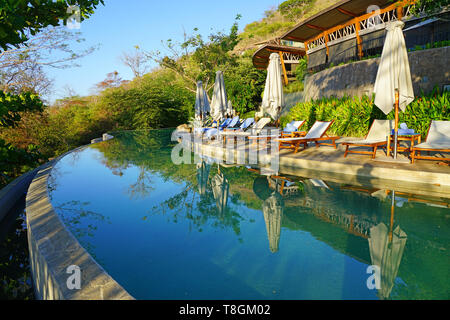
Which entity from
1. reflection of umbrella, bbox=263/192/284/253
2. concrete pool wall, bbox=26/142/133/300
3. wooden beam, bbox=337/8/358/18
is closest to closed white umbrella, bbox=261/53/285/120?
reflection of umbrella, bbox=263/192/284/253

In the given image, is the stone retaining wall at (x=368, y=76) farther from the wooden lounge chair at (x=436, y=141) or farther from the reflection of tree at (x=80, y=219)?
the reflection of tree at (x=80, y=219)

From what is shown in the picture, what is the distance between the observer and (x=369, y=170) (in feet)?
16.2

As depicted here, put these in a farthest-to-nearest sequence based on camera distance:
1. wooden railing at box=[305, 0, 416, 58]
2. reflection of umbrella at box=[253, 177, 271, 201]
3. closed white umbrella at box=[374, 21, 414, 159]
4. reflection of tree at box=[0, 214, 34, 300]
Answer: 1. wooden railing at box=[305, 0, 416, 58]
2. closed white umbrella at box=[374, 21, 414, 159]
3. reflection of umbrella at box=[253, 177, 271, 201]
4. reflection of tree at box=[0, 214, 34, 300]

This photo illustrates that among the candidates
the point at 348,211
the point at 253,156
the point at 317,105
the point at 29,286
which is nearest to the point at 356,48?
the point at 317,105

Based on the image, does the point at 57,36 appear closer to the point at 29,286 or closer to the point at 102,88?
the point at 29,286

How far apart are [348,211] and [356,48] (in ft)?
44.5

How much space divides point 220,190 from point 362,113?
6279 mm

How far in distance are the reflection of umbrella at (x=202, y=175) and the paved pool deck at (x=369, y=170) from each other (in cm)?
155

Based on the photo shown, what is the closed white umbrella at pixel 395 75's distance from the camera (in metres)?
5.36

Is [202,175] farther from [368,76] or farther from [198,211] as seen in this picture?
[368,76]

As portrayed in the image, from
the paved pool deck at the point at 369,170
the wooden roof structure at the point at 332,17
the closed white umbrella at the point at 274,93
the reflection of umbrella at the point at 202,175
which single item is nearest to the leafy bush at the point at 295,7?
the wooden roof structure at the point at 332,17

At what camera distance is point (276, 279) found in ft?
7.33

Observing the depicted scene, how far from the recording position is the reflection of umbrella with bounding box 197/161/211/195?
5145 millimetres

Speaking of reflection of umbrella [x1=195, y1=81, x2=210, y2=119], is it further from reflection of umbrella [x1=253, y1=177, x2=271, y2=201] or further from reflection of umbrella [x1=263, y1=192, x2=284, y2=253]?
reflection of umbrella [x1=263, y1=192, x2=284, y2=253]
